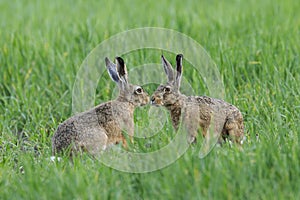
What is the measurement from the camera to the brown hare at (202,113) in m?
5.63

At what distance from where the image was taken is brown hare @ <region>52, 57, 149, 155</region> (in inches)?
219

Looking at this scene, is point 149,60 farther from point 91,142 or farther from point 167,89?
point 91,142

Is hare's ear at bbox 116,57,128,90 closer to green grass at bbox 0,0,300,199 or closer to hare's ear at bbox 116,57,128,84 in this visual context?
hare's ear at bbox 116,57,128,84

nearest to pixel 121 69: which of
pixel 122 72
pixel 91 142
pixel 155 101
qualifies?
pixel 122 72

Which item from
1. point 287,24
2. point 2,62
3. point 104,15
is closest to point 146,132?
point 2,62

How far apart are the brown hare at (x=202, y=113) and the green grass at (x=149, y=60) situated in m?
0.24

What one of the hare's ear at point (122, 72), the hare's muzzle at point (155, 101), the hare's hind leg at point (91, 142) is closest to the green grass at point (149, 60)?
the hare's hind leg at point (91, 142)

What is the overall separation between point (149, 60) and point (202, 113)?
2.29 m

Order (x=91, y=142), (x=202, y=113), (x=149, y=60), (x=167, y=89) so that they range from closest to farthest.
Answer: (x=91, y=142)
(x=202, y=113)
(x=167, y=89)
(x=149, y=60)

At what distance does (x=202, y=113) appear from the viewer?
566cm

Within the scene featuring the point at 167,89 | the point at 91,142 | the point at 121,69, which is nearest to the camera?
the point at 91,142

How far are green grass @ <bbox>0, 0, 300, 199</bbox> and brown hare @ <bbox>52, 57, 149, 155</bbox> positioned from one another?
0.19 metres

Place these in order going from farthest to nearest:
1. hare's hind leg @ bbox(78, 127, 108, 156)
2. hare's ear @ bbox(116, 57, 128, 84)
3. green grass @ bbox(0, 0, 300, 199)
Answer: hare's ear @ bbox(116, 57, 128, 84) → hare's hind leg @ bbox(78, 127, 108, 156) → green grass @ bbox(0, 0, 300, 199)

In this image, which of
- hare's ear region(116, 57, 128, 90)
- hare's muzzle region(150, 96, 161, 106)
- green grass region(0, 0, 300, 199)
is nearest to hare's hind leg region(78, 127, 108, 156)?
green grass region(0, 0, 300, 199)
